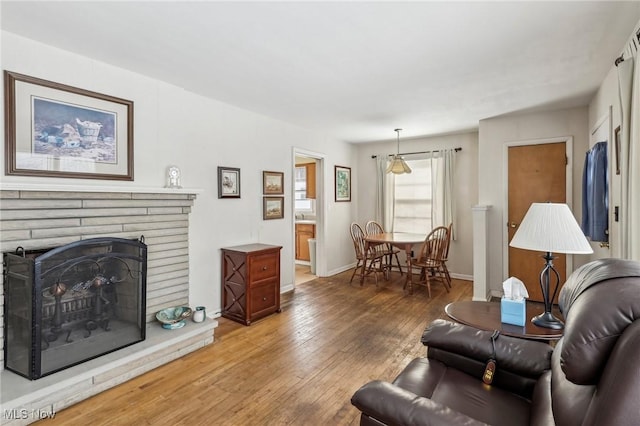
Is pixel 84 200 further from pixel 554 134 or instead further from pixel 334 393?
pixel 554 134

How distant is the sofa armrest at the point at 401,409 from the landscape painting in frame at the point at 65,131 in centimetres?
259

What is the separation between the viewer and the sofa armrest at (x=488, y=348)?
1524 millimetres

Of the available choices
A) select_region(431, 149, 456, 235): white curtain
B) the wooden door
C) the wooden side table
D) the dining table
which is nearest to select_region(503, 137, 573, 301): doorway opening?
the wooden door

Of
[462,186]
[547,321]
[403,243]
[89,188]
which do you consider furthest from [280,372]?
[462,186]

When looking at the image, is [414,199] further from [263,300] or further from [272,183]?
[263,300]

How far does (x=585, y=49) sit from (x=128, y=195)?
12.3 ft

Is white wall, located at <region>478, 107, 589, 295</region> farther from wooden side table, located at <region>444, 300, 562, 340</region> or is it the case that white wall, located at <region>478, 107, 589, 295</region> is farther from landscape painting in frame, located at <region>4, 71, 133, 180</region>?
landscape painting in frame, located at <region>4, 71, 133, 180</region>

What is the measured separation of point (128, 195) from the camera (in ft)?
8.97

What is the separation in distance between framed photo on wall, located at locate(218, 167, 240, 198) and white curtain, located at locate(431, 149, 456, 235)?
3.37 meters

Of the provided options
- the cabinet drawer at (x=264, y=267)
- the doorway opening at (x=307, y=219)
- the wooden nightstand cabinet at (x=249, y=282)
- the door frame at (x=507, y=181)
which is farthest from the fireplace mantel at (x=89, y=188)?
the door frame at (x=507, y=181)

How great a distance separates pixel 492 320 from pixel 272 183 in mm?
3099

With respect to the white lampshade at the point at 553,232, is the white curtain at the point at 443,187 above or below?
above

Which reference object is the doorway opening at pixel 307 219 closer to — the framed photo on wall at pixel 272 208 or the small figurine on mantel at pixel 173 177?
the framed photo on wall at pixel 272 208

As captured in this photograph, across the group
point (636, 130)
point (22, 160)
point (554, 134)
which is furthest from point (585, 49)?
point (22, 160)
